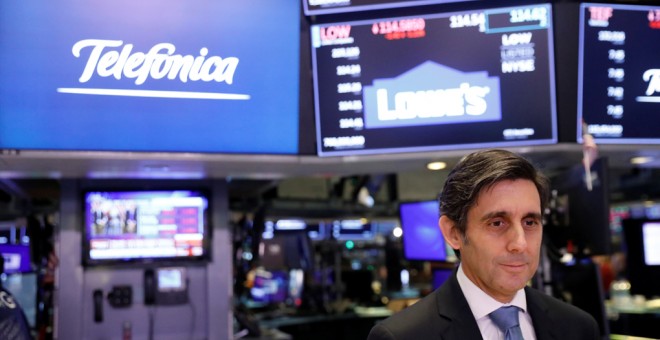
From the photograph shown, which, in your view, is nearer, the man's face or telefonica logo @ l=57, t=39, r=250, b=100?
the man's face

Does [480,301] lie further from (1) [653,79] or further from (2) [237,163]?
(1) [653,79]

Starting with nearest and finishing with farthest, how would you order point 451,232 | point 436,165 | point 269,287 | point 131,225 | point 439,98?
point 451,232 < point 439,98 < point 436,165 < point 131,225 < point 269,287

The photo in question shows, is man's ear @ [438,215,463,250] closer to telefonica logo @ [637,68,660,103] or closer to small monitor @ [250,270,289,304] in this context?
telefonica logo @ [637,68,660,103]

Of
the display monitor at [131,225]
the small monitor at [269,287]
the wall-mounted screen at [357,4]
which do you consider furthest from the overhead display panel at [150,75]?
the small monitor at [269,287]

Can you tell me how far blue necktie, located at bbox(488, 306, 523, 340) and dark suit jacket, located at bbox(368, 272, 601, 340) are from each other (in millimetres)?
52

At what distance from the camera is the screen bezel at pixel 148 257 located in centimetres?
446

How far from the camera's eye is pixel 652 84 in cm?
382

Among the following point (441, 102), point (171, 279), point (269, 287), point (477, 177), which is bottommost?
point (269, 287)

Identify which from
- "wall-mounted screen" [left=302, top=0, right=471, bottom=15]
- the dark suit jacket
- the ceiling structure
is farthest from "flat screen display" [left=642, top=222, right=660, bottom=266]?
the dark suit jacket

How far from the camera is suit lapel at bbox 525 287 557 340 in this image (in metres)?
1.64

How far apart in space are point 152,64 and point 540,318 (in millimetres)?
2484

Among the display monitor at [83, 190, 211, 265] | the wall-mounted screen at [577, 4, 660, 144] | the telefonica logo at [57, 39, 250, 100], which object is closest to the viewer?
the telefonica logo at [57, 39, 250, 100]

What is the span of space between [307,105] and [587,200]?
148 cm

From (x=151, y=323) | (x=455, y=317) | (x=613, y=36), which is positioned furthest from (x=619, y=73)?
(x=151, y=323)
